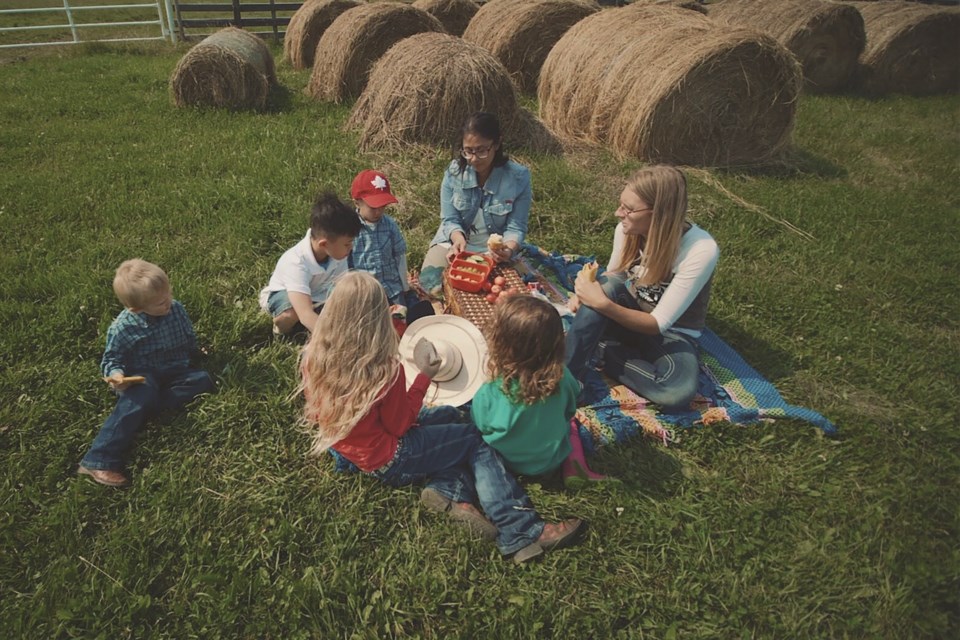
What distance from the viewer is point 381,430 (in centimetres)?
285

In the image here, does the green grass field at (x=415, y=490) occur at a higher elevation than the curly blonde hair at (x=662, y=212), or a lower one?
lower

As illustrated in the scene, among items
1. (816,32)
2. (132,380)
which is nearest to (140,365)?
(132,380)

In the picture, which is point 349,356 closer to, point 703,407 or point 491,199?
point 703,407

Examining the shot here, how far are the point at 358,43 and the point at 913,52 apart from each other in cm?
1215

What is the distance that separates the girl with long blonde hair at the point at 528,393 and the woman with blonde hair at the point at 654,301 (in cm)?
66

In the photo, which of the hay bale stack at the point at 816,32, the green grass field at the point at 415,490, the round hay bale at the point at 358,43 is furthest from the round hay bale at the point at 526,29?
the green grass field at the point at 415,490

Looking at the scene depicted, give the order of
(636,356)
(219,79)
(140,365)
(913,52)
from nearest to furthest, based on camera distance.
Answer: (140,365) → (636,356) → (219,79) → (913,52)

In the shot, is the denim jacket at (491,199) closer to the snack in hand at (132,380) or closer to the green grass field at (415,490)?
the green grass field at (415,490)

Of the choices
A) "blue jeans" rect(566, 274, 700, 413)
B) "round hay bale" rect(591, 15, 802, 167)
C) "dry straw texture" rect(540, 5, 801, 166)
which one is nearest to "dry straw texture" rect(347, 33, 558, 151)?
"dry straw texture" rect(540, 5, 801, 166)

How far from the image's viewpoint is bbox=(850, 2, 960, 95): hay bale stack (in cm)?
1208

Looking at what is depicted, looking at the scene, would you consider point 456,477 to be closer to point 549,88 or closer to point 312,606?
point 312,606

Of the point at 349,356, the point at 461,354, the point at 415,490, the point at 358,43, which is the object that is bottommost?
the point at 415,490

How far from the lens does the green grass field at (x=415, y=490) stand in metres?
2.53

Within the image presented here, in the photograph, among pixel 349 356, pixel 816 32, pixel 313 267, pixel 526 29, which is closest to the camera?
Answer: pixel 349 356
